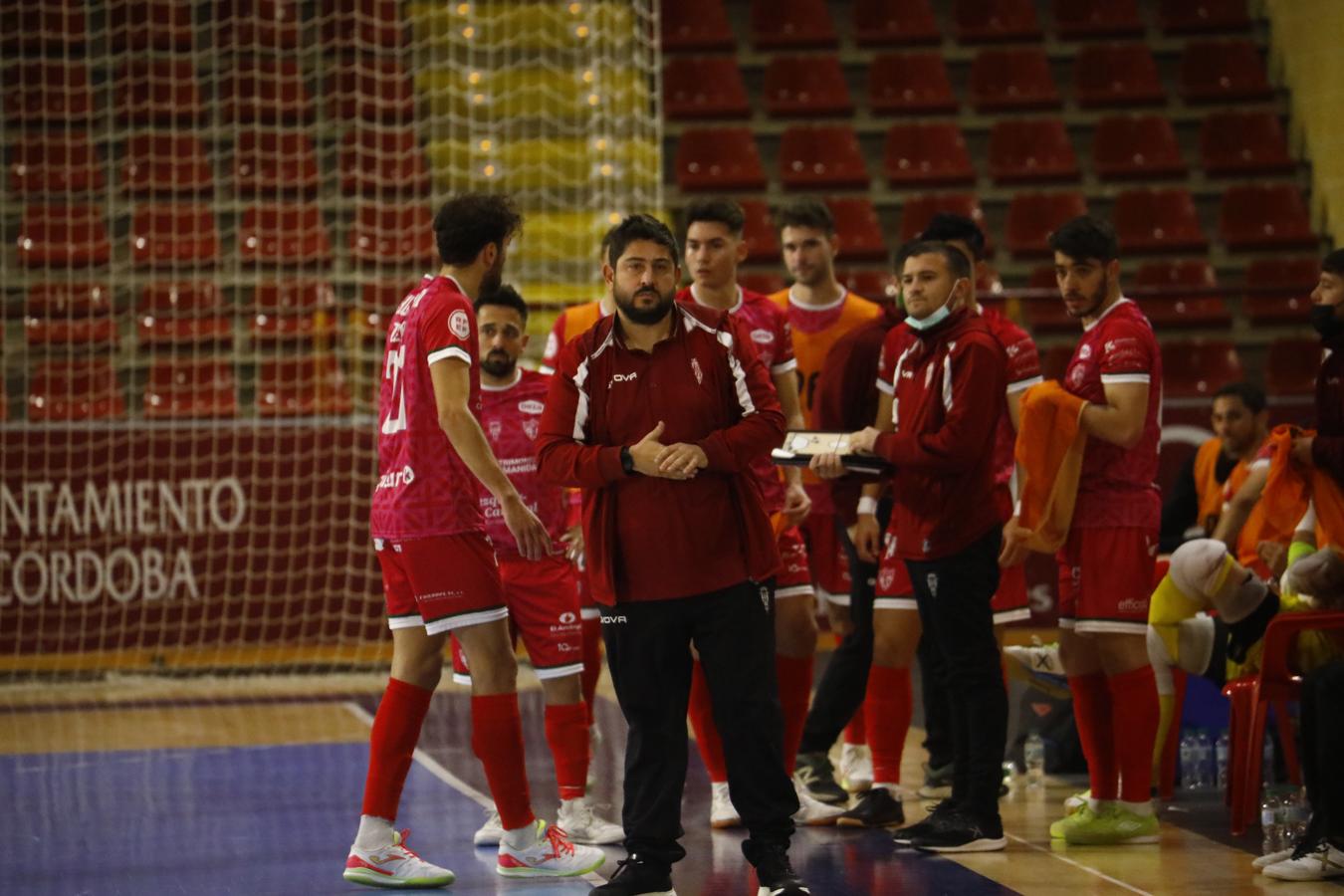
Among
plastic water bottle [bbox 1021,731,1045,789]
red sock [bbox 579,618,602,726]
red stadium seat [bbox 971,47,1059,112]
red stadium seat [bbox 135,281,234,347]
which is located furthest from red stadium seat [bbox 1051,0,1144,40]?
red sock [bbox 579,618,602,726]

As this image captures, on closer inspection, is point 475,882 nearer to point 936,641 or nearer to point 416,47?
point 936,641

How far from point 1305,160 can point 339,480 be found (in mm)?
8144

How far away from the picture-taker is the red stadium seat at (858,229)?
41.3ft

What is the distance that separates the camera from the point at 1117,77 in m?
13.9

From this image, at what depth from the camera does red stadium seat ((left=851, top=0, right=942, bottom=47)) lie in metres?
14.0

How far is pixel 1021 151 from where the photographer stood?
13.5 meters

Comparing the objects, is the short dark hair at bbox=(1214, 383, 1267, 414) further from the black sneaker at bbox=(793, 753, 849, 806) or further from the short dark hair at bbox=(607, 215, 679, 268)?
the short dark hair at bbox=(607, 215, 679, 268)

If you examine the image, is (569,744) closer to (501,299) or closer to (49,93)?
(501,299)

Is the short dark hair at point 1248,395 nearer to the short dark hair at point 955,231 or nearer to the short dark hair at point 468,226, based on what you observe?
the short dark hair at point 955,231

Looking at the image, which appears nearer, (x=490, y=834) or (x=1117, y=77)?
(x=490, y=834)

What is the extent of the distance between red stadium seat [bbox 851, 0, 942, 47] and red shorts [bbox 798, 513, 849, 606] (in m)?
8.57

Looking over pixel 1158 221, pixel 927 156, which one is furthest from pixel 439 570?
pixel 1158 221

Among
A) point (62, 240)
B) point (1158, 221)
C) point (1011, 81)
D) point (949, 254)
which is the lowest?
point (949, 254)

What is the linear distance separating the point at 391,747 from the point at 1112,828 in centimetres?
222
